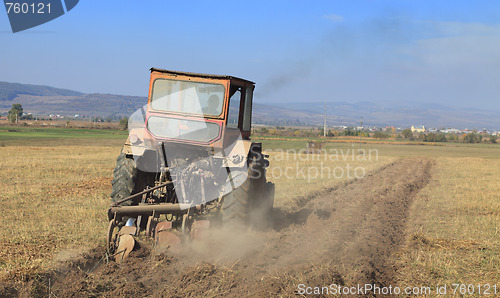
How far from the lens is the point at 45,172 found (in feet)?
60.6

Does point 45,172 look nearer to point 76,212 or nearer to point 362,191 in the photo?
point 76,212

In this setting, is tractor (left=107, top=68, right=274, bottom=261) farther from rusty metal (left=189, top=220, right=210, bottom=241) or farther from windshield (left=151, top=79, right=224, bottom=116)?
rusty metal (left=189, top=220, right=210, bottom=241)

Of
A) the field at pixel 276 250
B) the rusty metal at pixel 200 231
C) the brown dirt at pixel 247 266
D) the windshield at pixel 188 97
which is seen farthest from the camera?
the windshield at pixel 188 97

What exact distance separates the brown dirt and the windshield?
212cm

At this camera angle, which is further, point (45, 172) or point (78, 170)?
point (78, 170)

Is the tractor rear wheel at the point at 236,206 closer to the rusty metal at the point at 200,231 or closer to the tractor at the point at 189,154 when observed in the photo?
the tractor at the point at 189,154

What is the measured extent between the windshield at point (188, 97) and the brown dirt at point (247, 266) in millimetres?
2120

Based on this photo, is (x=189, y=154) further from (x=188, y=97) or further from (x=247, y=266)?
(x=247, y=266)

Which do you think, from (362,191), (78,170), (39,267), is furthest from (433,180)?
(39,267)

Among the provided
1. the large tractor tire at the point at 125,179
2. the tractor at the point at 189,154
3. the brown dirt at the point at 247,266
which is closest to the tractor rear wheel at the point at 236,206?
the tractor at the point at 189,154

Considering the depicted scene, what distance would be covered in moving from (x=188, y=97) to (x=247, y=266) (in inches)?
125

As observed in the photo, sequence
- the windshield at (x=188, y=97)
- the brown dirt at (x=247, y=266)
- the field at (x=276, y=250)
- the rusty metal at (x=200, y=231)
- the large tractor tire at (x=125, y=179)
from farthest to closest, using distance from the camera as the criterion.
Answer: the windshield at (x=188, y=97) → the large tractor tire at (x=125, y=179) → the rusty metal at (x=200, y=231) → the field at (x=276, y=250) → the brown dirt at (x=247, y=266)

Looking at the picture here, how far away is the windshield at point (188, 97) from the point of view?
8.30 m

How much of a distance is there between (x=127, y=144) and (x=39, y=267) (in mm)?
2629
